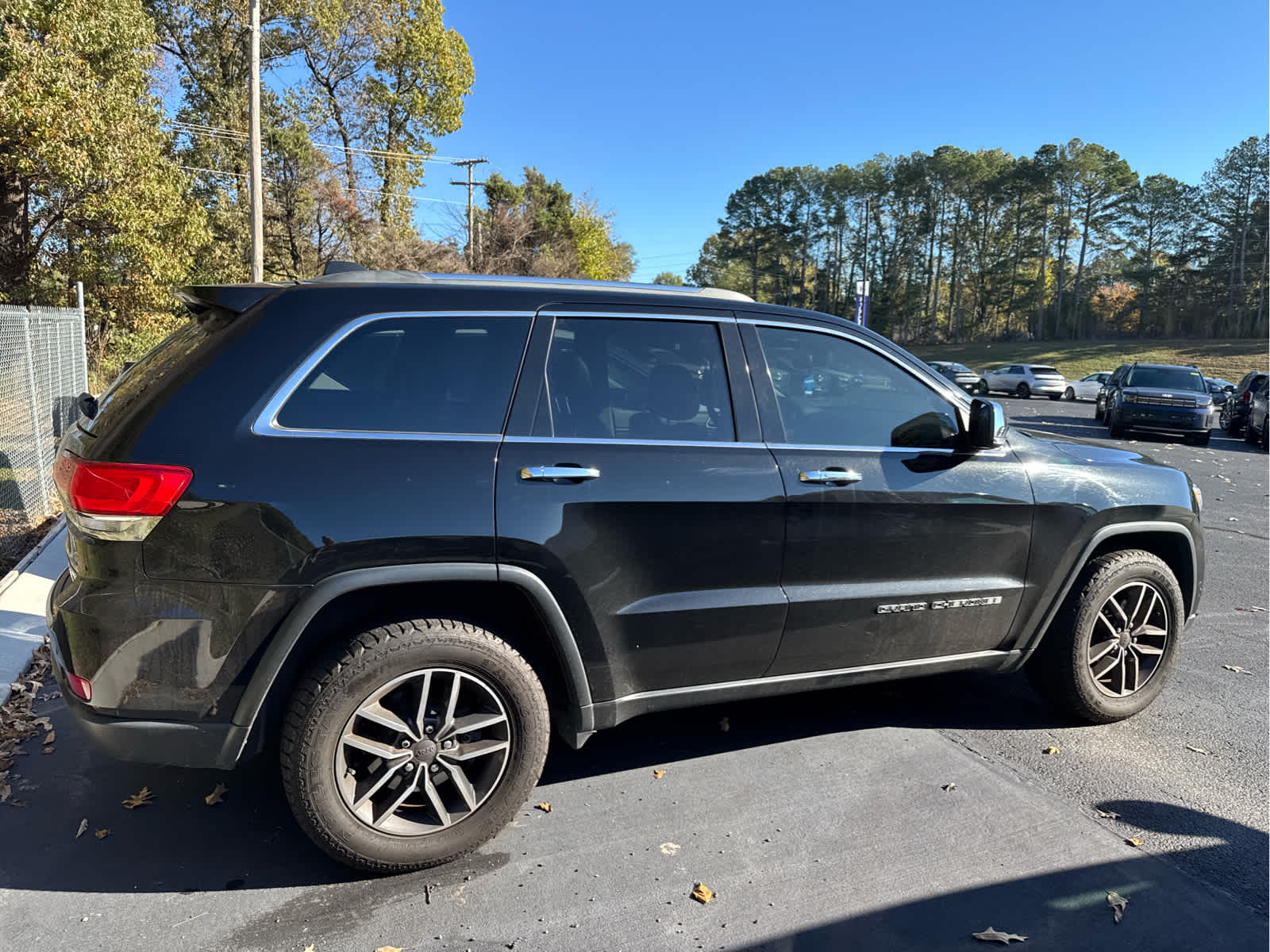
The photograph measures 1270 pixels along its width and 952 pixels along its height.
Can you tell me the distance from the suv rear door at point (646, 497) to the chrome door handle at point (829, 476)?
12cm

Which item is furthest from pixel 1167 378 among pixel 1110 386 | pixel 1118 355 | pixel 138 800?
pixel 1118 355

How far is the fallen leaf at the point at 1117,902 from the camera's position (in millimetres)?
2625

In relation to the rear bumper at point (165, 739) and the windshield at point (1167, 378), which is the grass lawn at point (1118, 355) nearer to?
the windshield at point (1167, 378)

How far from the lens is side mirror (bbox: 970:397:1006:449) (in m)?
3.31

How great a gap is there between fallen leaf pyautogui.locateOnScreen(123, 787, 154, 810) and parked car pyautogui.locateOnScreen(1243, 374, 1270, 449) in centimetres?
2017

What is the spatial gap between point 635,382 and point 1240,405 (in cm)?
2183

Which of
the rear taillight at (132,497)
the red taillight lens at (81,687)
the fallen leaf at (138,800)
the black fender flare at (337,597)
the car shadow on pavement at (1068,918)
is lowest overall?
the fallen leaf at (138,800)

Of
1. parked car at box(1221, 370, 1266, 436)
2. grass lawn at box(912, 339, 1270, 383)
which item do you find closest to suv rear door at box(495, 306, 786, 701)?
parked car at box(1221, 370, 1266, 436)

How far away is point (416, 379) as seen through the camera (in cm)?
275

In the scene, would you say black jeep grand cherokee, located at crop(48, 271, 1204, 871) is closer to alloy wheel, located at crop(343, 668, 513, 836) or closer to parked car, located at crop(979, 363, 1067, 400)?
alloy wheel, located at crop(343, 668, 513, 836)

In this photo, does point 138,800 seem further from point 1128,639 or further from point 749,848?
point 1128,639

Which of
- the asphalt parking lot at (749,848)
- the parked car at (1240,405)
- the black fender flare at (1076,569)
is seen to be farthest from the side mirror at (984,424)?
the parked car at (1240,405)

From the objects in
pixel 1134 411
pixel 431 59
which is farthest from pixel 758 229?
pixel 1134 411

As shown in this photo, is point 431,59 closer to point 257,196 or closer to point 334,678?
point 257,196
